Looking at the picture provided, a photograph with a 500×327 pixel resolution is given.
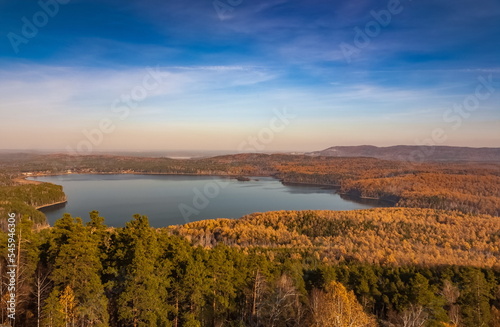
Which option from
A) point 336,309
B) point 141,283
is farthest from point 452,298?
point 141,283

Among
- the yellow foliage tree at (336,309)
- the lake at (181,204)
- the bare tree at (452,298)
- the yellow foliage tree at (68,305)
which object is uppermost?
the yellow foliage tree at (68,305)

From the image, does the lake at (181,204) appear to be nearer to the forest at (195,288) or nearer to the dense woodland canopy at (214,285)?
the dense woodland canopy at (214,285)

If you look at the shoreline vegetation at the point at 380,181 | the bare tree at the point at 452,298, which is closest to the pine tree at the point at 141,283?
the bare tree at the point at 452,298

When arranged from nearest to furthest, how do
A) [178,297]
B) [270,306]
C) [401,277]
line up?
[178,297]
[270,306]
[401,277]

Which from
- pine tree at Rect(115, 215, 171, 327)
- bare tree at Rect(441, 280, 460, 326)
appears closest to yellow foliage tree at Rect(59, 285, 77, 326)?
pine tree at Rect(115, 215, 171, 327)

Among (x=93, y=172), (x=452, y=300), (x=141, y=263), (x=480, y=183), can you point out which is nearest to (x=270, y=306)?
(x=141, y=263)

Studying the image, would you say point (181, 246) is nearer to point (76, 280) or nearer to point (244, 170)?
point (76, 280)

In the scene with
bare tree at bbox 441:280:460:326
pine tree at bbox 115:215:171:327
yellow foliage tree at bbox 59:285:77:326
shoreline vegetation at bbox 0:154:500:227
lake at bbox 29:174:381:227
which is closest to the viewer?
yellow foliage tree at bbox 59:285:77:326

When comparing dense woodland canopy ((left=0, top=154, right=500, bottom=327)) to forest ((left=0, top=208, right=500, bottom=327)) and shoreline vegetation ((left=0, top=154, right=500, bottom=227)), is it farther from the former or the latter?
shoreline vegetation ((left=0, top=154, right=500, bottom=227))

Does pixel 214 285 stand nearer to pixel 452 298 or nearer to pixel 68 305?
pixel 68 305

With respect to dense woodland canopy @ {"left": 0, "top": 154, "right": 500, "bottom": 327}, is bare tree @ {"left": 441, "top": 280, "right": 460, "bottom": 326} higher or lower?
lower

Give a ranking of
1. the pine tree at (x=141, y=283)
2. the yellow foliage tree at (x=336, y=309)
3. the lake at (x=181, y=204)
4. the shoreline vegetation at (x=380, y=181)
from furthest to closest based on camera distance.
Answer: the shoreline vegetation at (x=380, y=181)
the lake at (x=181, y=204)
the pine tree at (x=141, y=283)
the yellow foliage tree at (x=336, y=309)
